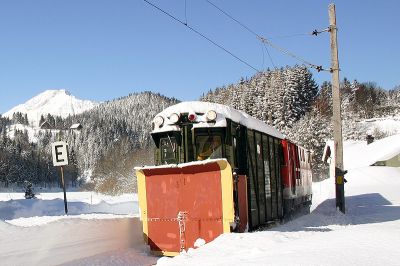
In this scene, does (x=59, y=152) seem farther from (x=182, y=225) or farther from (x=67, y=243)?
(x=182, y=225)

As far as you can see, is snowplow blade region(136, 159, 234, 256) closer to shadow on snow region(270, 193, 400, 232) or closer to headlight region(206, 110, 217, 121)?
headlight region(206, 110, 217, 121)

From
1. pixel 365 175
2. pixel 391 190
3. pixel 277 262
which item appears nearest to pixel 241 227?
pixel 277 262

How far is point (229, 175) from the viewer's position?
8.99 m

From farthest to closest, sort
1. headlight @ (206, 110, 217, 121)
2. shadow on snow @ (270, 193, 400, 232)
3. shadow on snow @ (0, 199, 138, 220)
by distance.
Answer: shadow on snow @ (0, 199, 138, 220)
shadow on snow @ (270, 193, 400, 232)
headlight @ (206, 110, 217, 121)

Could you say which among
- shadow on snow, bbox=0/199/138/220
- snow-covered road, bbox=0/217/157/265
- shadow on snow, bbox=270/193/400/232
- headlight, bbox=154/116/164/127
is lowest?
shadow on snow, bbox=0/199/138/220

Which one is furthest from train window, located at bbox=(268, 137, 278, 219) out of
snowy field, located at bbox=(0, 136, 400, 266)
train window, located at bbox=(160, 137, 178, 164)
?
train window, located at bbox=(160, 137, 178, 164)

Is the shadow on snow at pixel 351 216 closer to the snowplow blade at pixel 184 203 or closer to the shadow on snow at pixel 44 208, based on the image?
the snowplow blade at pixel 184 203

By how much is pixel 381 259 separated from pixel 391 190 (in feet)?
79.9

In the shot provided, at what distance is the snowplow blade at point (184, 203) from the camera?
911 cm

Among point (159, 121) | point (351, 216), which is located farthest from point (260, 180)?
point (351, 216)

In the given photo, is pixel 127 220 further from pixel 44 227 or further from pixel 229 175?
pixel 229 175

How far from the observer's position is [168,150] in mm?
10336

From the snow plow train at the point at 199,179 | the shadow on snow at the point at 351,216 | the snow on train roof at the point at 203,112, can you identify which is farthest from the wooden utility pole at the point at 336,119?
the snow on train roof at the point at 203,112

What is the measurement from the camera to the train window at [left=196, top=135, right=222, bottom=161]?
32.3 ft
